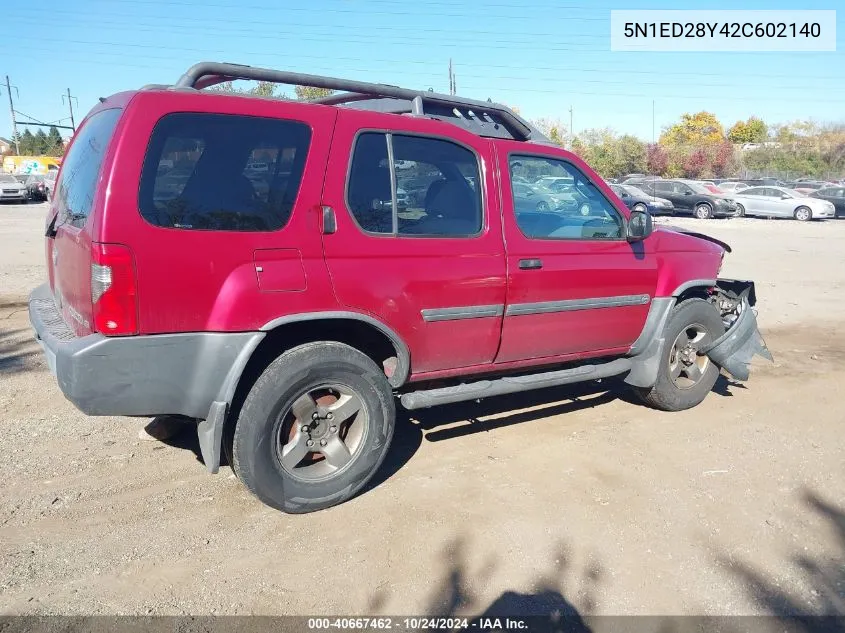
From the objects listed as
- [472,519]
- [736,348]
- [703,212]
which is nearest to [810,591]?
[472,519]

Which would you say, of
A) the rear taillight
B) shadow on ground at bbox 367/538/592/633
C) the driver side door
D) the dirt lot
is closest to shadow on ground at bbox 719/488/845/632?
the dirt lot

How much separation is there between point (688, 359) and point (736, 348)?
14.9 inches

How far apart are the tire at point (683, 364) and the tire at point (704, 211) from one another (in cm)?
2435

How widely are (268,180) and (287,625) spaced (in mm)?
2035

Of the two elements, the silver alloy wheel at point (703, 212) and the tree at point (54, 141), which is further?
the tree at point (54, 141)

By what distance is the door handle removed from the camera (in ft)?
13.6

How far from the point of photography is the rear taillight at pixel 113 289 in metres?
2.99

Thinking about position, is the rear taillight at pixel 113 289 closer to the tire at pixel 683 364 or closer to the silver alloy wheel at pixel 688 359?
the tire at pixel 683 364

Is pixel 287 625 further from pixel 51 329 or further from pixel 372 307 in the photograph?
pixel 51 329

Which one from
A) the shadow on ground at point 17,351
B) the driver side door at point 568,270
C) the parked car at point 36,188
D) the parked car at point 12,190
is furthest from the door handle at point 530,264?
the parked car at point 36,188

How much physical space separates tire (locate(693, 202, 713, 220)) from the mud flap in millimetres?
24207

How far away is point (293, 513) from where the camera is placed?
361 centimetres

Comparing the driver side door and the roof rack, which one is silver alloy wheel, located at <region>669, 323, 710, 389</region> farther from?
the roof rack

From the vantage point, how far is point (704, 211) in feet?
91.0
